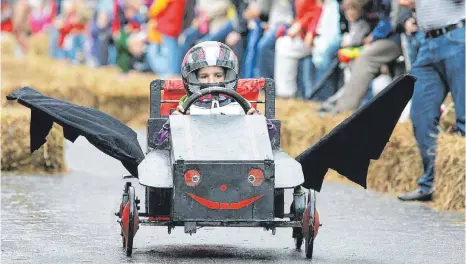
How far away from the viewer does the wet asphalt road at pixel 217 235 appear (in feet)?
34.4

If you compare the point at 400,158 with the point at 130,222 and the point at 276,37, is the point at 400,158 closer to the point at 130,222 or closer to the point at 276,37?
the point at 130,222

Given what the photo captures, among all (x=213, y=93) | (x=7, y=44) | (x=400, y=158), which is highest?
(x=7, y=44)

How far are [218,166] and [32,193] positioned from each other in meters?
4.81

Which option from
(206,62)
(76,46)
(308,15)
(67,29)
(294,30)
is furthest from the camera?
(67,29)

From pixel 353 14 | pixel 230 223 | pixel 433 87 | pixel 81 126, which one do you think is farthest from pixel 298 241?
pixel 353 14

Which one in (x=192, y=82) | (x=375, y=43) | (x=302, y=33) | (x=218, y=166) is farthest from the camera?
(x=302, y=33)

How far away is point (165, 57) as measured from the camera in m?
28.1

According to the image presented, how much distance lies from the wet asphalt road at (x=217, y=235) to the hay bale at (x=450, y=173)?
20 centimetres

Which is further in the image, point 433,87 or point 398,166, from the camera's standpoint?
point 398,166

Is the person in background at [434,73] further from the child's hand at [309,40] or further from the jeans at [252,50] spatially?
the jeans at [252,50]

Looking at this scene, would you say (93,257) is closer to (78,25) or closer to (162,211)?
(162,211)

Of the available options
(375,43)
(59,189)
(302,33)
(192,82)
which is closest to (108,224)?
(192,82)

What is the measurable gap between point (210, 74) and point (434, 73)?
368 cm

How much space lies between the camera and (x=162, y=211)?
10.6m
